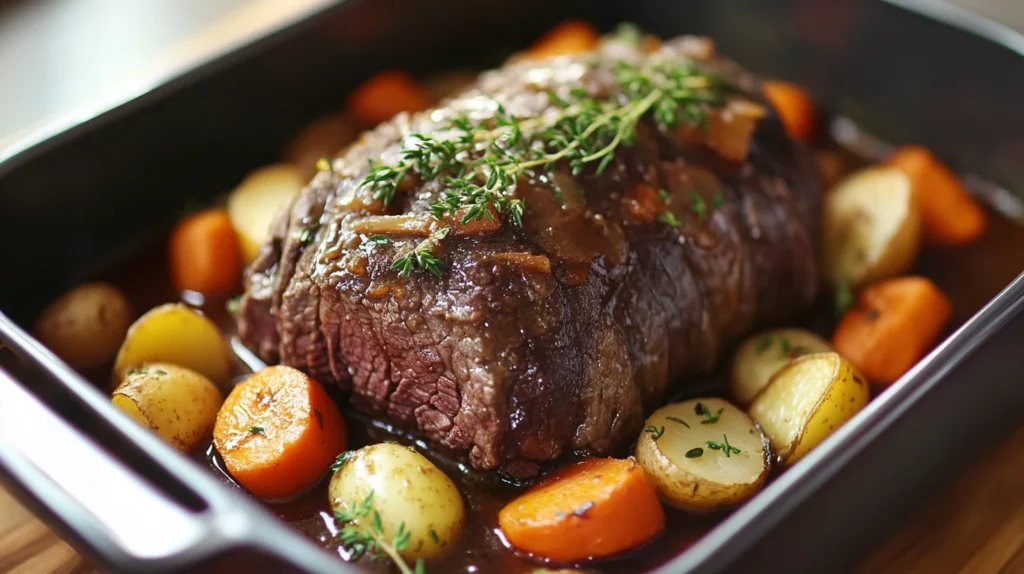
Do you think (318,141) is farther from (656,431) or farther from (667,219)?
(656,431)

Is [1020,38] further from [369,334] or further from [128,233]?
[128,233]

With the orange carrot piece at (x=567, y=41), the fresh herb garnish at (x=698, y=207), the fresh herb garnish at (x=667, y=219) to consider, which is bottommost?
the fresh herb garnish at (x=698, y=207)

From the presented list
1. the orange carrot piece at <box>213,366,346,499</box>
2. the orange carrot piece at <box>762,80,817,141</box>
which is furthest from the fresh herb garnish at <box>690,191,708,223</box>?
the orange carrot piece at <box>762,80,817,141</box>

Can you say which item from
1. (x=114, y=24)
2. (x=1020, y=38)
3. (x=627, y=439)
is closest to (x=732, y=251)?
(x=627, y=439)

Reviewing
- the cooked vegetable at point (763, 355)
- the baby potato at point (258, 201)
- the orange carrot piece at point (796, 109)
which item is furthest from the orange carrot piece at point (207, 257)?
the orange carrot piece at point (796, 109)

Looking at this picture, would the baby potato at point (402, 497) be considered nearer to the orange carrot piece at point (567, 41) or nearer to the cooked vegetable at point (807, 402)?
the cooked vegetable at point (807, 402)

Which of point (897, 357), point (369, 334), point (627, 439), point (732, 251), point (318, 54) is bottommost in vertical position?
point (897, 357)
